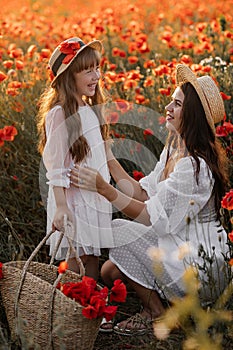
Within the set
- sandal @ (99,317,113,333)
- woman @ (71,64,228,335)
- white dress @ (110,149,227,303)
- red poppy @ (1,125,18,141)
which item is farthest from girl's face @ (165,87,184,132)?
sandal @ (99,317,113,333)

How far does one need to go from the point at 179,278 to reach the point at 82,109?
922mm

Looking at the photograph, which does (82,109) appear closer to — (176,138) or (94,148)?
(94,148)

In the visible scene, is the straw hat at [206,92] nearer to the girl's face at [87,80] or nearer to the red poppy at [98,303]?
the girl's face at [87,80]

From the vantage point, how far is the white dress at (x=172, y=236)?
317 centimetres

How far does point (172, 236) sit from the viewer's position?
127 inches

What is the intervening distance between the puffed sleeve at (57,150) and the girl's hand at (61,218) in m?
0.12

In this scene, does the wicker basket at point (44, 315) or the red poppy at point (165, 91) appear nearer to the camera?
the wicker basket at point (44, 315)

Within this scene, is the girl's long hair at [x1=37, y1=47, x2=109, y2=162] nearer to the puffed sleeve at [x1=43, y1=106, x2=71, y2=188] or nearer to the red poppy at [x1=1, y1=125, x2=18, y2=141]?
the puffed sleeve at [x1=43, y1=106, x2=71, y2=188]

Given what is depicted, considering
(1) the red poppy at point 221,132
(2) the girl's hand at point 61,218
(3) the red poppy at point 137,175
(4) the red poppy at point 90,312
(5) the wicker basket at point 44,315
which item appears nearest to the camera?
(4) the red poppy at point 90,312

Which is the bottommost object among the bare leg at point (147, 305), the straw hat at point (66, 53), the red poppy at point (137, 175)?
the bare leg at point (147, 305)

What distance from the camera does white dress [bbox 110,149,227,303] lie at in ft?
10.4

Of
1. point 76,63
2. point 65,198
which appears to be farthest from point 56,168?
point 76,63

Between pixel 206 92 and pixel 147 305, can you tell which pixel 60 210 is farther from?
pixel 206 92

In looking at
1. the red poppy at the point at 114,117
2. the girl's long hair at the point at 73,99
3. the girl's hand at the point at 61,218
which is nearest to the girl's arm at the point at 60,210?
Answer: the girl's hand at the point at 61,218
